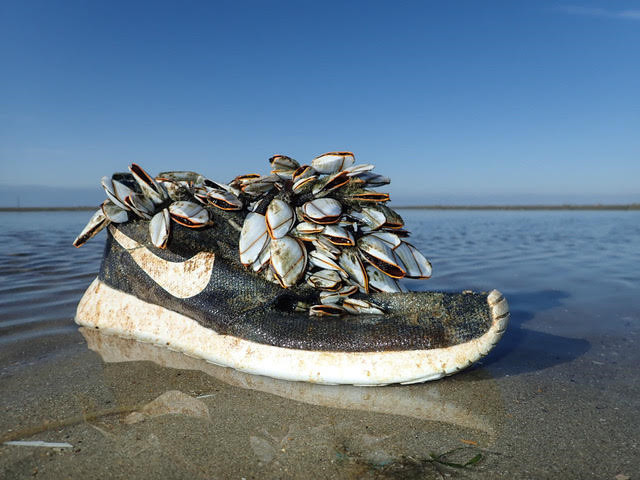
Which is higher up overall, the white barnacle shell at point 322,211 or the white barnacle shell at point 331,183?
the white barnacle shell at point 331,183

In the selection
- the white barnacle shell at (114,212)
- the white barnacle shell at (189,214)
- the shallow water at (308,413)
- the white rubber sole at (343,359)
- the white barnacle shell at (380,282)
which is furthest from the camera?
the white barnacle shell at (114,212)

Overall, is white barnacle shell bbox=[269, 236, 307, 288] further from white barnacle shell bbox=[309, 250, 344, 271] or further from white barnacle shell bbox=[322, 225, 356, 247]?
white barnacle shell bbox=[322, 225, 356, 247]

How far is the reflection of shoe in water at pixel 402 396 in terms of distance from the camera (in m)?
1.95

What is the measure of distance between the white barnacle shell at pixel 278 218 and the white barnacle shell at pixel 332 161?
1.15ft

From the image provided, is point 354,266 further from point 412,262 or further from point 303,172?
point 303,172

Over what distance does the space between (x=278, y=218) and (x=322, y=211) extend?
280 mm

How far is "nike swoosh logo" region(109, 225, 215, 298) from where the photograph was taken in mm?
2619

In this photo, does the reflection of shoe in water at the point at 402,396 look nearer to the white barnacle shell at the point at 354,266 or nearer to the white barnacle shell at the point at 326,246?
the white barnacle shell at the point at 354,266

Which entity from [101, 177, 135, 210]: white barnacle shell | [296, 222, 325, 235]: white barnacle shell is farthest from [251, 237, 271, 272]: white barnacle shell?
[101, 177, 135, 210]: white barnacle shell

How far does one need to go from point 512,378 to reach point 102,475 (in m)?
2.17

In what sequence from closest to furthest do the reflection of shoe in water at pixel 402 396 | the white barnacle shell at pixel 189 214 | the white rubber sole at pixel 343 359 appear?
the reflection of shoe in water at pixel 402 396 < the white rubber sole at pixel 343 359 < the white barnacle shell at pixel 189 214

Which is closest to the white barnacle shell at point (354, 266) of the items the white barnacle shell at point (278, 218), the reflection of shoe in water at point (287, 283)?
the reflection of shoe in water at point (287, 283)

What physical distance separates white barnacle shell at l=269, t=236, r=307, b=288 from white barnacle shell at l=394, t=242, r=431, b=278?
0.67 m

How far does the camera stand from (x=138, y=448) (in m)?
1.64
